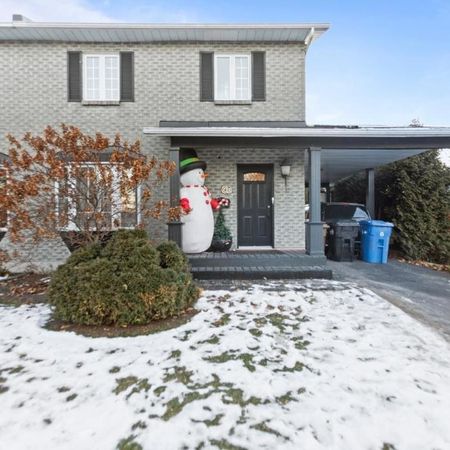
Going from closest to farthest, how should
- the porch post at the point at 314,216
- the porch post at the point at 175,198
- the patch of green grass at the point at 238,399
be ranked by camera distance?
1. the patch of green grass at the point at 238,399
2. the porch post at the point at 175,198
3. the porch post at the point at 314,216

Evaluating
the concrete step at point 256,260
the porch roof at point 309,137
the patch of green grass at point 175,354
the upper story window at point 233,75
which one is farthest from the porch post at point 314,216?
the patch of green grass at point 175,354

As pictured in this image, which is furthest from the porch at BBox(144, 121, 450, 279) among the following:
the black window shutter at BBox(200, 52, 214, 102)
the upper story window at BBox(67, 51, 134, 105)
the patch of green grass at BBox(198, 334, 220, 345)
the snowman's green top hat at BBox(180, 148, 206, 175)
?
the patch of green grass at BBox(198, 334, 220, 345)

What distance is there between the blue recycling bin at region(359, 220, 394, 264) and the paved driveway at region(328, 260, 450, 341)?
10.8 inches

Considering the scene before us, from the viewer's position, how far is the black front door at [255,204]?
7.54 metres

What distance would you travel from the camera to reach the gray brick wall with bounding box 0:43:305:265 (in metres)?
7.15

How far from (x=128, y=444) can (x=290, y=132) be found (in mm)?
5925

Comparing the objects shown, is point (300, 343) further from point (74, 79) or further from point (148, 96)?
point (74, 79)

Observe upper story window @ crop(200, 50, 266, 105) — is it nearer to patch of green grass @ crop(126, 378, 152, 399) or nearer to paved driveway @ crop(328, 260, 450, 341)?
paved driveway @ crop(328, 260, 450, 341)

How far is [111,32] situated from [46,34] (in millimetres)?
1653

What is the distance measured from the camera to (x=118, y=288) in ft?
12.0

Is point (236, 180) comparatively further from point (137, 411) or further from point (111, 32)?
point (137, 411)

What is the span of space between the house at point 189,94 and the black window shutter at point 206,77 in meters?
0.03

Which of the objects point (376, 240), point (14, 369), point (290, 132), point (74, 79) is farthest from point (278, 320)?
point (74, 79)

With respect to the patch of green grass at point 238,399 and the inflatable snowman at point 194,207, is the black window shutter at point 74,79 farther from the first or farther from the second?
the patch of green grass at point 238,399
